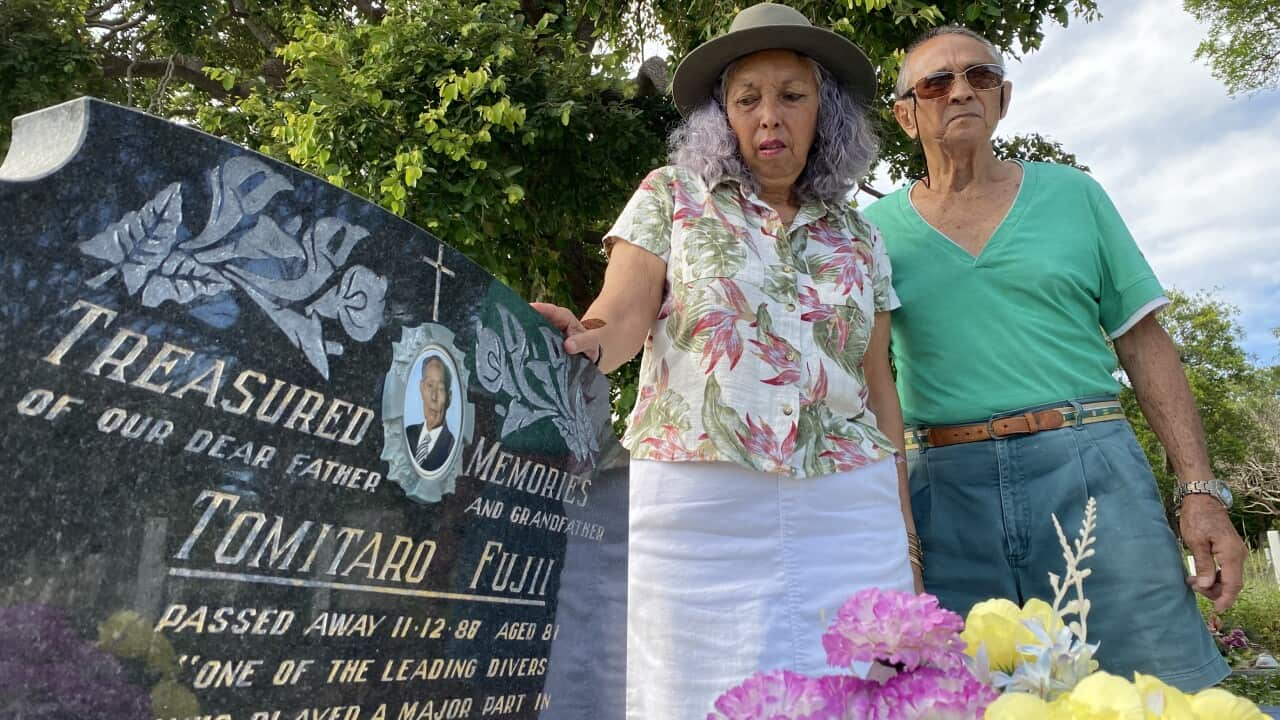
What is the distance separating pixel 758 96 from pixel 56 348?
174 centimetres

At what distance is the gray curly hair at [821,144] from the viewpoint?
225cm

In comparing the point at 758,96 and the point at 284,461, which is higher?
the point at 758,96

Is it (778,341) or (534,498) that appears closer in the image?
(534,498)

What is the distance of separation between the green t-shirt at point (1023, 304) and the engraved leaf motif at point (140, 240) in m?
1.93

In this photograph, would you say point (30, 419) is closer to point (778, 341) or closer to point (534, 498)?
point (534, 498)

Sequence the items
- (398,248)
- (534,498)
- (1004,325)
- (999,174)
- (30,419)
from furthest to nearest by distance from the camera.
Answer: (999,174)
(1004,325)
(534,498)
(398,248)
(30,419)

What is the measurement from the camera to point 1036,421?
2318 mm

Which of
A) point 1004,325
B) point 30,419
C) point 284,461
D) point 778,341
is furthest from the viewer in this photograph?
point 1004,325

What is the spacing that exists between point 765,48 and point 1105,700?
1.90 m

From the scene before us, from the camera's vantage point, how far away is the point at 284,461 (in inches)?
47.0

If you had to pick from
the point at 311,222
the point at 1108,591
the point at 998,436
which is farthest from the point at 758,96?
the point at 1108,591

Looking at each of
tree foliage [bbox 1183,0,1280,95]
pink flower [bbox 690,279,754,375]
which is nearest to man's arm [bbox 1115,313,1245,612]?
pink flower [bbox 690,279,754,375]

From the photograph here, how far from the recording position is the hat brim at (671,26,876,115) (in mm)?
2236

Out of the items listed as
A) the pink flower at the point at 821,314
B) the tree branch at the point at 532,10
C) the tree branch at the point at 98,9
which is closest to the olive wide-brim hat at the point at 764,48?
the pink flower at the point at 821,314
